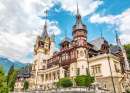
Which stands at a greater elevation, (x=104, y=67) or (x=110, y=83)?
(x=104, y=67)

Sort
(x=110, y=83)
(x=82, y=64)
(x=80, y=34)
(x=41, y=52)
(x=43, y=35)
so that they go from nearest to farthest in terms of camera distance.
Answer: (x=110, y=83), (x=82, y=64), (x=80, y=34), (x=41, y=52), (x=43, y=35)

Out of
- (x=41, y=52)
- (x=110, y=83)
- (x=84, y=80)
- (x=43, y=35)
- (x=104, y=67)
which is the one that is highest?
(x=43, y=35)

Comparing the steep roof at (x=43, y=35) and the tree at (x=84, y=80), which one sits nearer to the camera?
the tree at (x=84, y=80)

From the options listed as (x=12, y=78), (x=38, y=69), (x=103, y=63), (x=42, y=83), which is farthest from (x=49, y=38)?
(x=103, y=63)

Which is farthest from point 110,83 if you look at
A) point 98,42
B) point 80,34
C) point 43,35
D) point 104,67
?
point 43,35

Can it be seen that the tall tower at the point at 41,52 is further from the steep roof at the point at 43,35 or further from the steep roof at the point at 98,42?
the steep roof at the point at 98,42

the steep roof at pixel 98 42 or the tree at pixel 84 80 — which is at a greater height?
the steep roof at pixel 98 42

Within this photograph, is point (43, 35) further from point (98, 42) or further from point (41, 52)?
point (98, 42)

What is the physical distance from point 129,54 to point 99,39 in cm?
2353

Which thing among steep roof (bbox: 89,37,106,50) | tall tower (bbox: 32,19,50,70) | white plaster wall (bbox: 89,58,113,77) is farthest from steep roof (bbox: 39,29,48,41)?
white plaster wall (bbox: 89,58,113,77)

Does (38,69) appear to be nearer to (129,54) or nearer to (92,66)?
(92,66)

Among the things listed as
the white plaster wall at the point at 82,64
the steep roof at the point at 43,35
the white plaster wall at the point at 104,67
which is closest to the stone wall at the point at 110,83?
the white plaster wall at the point at 104,67

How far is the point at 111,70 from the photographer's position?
982 inches

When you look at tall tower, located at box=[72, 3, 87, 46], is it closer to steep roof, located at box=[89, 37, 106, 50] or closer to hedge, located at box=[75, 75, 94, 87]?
steep roof, located at box=[89, 37, 106, 50]
